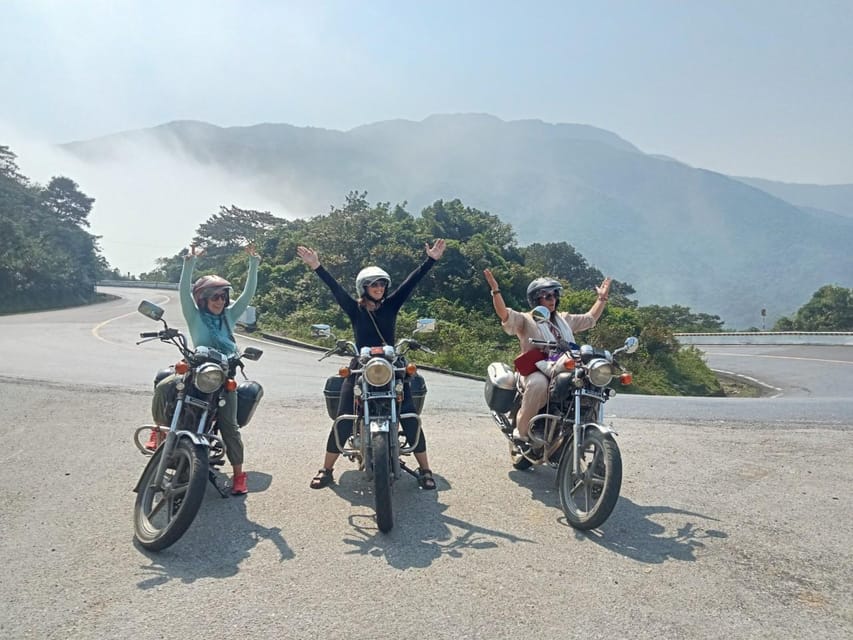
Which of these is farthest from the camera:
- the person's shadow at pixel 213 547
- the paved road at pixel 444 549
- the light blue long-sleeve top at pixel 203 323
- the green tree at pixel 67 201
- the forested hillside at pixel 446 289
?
the green tree at pixel 67 201

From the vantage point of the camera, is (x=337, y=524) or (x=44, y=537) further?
A: (x=337, y=524)

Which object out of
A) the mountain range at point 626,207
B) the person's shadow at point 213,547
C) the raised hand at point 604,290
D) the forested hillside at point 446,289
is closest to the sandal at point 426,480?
the person's shadow at point 213,547

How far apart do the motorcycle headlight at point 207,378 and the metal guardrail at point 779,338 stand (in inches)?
1085

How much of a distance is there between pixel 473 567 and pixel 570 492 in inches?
42.6

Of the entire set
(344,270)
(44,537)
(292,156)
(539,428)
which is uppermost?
(292,156)

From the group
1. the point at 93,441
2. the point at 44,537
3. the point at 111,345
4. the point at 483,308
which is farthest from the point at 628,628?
the point at 483,308

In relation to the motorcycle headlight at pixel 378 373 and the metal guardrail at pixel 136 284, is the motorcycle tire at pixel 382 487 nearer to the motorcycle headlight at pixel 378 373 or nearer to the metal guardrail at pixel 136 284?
the motorcycle headlight at pixel 378 373

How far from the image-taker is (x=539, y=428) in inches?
201

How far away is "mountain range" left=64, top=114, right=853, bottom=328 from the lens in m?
124

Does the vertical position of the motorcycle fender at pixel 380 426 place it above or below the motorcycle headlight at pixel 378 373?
below

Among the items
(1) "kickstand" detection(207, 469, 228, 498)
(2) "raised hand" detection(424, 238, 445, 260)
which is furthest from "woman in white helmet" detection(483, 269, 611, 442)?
(1) "kickstand" detection(207, 469, 228, 498)

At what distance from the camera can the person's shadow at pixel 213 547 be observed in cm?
360

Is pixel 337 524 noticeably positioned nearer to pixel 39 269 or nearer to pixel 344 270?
pixel 344 270

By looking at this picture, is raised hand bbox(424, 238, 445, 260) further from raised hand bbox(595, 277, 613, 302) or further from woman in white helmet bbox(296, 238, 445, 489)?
raised hand bbox(595, 277, 613, 302)
